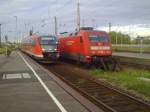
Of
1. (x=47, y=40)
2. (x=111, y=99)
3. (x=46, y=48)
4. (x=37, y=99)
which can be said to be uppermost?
(x=47, y=40)

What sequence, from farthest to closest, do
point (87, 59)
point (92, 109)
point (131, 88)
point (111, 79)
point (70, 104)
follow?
point (87, 59), point (111, 79), point (131, 88), point (70, 104), point (92, 109)

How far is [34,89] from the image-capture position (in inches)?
624

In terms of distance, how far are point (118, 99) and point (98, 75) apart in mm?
9776

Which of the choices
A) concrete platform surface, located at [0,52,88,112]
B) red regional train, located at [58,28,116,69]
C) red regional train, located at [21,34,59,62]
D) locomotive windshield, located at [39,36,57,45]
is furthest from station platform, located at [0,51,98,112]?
locomotive windshield, located at [39,36,57,45]

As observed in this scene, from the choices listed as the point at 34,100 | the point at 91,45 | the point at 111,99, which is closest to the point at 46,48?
the point at 91,45

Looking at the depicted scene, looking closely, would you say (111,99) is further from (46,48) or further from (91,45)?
(46,48)

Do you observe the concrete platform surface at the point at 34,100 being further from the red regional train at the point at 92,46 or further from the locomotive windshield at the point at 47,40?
the locomotive windshield at the point at 47,40

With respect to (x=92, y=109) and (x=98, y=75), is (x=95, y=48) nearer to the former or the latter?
(x=98, y=75)

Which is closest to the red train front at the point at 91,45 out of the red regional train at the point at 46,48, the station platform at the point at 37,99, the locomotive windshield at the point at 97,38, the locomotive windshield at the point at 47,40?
the locomotive windshield at the point at 97,38

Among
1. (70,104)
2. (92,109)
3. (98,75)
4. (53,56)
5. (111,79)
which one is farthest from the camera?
(53,56)

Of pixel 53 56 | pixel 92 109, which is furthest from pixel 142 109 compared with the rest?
pixel 53 56

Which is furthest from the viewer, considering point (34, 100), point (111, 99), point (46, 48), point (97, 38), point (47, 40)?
point (47, 40)

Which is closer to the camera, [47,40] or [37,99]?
[37,99]

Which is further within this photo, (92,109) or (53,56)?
(53,56)
